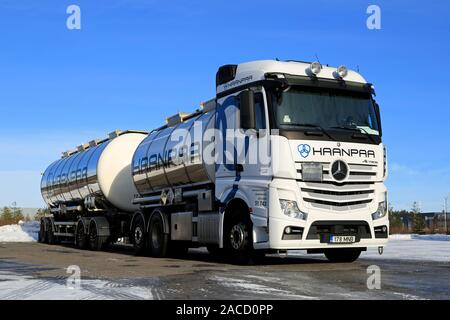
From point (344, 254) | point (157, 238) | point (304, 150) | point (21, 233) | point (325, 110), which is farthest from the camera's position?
point (21, 233)

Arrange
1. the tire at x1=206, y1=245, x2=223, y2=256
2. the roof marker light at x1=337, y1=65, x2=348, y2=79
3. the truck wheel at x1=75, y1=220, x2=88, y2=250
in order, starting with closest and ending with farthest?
the roof marker light at x1=337, y1=65, x2=348, y2=79
the tire at x1=206, y1=245, x2=223, y2=256
the truck wheel at x1=75, y1=220, x2=88, y2=250

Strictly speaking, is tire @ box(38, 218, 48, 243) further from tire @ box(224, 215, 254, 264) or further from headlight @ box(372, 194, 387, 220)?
headlight @ box(372, 194, 387, 220)

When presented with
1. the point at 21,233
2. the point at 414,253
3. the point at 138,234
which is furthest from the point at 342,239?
the point at 21,233

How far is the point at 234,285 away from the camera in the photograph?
26.6ft

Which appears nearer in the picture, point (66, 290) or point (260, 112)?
point (66, 290)

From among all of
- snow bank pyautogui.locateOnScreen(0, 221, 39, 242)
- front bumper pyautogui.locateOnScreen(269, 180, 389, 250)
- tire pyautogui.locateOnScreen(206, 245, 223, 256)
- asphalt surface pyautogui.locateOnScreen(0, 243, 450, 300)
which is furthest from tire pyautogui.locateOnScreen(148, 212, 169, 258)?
snow bank pyautogui.locateOnScreen(0, 221, 39, 242)

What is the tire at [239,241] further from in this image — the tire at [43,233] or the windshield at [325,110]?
the tire at [43,233]

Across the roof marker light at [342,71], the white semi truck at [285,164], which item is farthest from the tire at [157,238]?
the roof marker light at [342,71]

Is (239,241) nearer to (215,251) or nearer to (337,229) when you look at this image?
(337,229)

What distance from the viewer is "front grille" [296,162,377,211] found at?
35.3 ft

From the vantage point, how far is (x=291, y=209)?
10594 mm

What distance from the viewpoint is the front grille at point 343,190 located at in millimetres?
10750

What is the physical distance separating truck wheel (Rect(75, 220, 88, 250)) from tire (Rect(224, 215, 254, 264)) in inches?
380

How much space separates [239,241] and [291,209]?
4.42ft
